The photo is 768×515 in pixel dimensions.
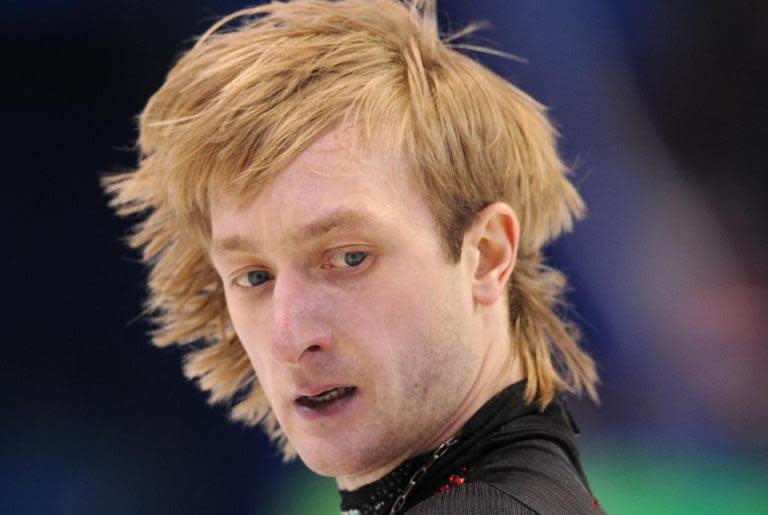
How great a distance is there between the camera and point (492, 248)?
2.63 meters

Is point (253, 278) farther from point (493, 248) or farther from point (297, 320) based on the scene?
point (493, 248)

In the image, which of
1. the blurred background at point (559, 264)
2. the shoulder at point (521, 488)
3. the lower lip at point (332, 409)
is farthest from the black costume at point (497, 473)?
the blurred background at point (559, 264)

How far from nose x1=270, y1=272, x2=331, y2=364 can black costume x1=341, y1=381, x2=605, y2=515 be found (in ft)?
1.21

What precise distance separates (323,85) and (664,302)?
2.37m

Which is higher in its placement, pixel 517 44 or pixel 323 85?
pixel 323 85

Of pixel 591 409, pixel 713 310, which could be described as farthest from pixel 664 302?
pixel 591 409

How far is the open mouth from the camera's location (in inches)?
95.6

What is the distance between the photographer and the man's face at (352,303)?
7.72 feet

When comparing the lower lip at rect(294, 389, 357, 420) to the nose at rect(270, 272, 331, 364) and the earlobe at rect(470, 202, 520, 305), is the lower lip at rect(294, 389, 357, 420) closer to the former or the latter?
the nose at rect(270, 272, 331, 364)

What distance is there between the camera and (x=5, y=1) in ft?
15.7

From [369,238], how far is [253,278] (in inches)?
12.9

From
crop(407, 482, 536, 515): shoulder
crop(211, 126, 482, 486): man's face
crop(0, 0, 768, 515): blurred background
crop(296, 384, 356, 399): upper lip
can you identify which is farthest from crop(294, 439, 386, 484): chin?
crop(0, 0, 768, 515): blurred background

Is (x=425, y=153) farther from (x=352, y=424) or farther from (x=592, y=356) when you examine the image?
(x=592, y=356)

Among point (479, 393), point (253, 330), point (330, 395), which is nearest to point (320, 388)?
point (330, 395)
